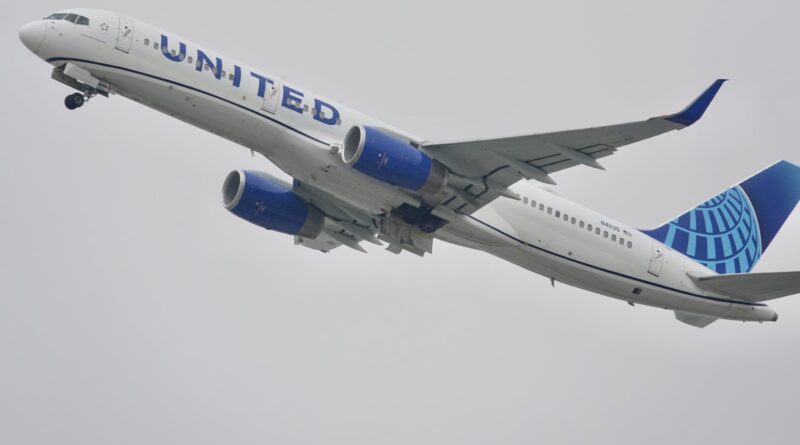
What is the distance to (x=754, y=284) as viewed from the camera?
4069cm

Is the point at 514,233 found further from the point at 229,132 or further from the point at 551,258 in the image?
the point at 229,132

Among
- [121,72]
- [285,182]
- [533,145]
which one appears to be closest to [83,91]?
[121,72]

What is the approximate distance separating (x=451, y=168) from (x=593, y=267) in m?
6.45

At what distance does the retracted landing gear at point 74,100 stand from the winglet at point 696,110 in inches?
679

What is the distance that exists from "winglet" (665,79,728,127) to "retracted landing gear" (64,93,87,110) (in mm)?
17238

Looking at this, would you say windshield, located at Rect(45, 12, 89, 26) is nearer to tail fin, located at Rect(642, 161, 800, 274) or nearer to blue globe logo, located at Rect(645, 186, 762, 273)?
blue globe logo, located at Rect(645, 186, 762, 273)

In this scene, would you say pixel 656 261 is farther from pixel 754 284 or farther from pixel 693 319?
pixel 754 284

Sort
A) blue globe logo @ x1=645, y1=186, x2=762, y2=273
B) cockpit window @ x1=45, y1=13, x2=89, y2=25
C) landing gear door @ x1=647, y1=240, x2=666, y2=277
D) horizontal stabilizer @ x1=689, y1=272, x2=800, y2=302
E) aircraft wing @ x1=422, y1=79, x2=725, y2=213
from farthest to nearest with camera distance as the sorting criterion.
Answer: blue globe logo @ x1=645, y1=186, x2=762, y2=273
landing gear door @ x1=647, y1=240, x2=666, y2=277
horizontal stabilizer @ x1=689, y1=272, x2=800, y2=302
cockpit window @ x1=45, y1=13, x2=89, y2=25
aircraft wing @ x1=422, y1=79, x2=725, y2=213

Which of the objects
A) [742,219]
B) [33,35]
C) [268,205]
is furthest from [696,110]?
[33,35]

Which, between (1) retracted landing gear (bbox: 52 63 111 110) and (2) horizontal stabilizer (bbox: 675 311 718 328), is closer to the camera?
(1) retracted landing gear (bbox: 52 63 111 110)

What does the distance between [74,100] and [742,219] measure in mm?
24464

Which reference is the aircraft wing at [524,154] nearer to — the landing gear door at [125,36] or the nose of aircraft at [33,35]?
the landing gear door at [125,36]

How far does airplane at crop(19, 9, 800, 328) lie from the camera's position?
120ft

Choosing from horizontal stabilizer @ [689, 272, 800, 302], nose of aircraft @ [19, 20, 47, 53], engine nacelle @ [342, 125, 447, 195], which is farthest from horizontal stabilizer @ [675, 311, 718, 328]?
nose of aircraft @ [19, 20, 47, 53]
